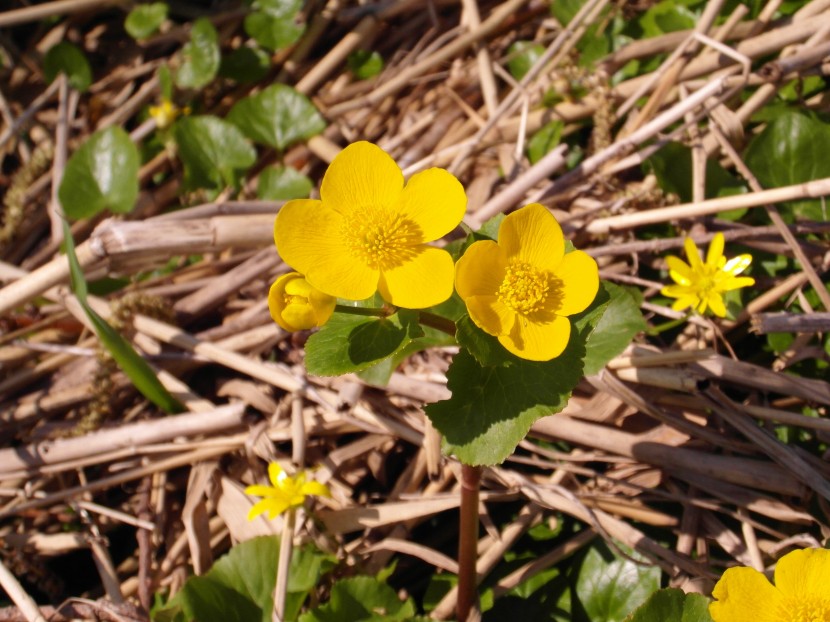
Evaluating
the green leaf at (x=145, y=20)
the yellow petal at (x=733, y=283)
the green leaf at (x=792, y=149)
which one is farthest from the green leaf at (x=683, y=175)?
the green leaf at (x=145, y=20)

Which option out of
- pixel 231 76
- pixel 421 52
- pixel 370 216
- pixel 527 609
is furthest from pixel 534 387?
pixel 231 76

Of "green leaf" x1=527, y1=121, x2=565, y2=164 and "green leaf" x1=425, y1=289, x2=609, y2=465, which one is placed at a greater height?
"green leaf" x1=425, y1=289, x2=609, y2=465

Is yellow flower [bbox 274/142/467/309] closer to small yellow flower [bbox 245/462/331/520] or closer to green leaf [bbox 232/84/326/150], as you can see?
small yellow flower [bbox 245/462/331/520]

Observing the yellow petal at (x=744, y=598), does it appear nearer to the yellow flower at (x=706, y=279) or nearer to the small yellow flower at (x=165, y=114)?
the yellow flower at (x=706, y=279)

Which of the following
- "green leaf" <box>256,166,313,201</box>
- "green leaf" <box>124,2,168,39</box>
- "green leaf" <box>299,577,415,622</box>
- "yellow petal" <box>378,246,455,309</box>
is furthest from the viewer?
"green leaf" <box>124,2,168,39</box>

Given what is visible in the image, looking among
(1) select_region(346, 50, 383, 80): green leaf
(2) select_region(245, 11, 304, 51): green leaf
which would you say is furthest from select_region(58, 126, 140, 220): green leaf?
(1) select_region(346, 50, 383, 80): green leaf

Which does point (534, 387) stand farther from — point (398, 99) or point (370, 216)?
point (398, 99)

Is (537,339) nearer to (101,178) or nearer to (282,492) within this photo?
(282,492)
